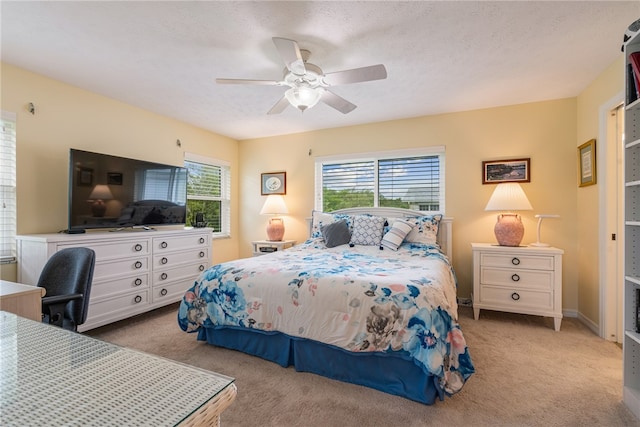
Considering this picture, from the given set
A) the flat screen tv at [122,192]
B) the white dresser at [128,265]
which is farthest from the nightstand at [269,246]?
the flat screen tv at [122,192]

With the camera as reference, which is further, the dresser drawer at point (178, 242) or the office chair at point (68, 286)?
the dresser drawer at point (178, 242)

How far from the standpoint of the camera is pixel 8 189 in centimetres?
263

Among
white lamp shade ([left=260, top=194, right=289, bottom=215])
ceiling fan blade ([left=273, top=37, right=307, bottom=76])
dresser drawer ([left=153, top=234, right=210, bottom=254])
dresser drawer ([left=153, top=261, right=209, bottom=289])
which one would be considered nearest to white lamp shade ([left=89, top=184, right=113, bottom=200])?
dresser drawer ([left=153, top=234, right=210, bottom=254])

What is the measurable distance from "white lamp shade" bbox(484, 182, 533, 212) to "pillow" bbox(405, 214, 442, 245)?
1.99ft

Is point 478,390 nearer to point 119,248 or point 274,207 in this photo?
point 119,248

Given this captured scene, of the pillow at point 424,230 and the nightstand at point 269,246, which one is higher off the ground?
the pillow at point 424,230

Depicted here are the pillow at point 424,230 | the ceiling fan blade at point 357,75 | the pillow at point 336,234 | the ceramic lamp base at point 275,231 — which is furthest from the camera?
the ceramic lamp base at point 275,231

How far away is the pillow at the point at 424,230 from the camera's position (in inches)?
134

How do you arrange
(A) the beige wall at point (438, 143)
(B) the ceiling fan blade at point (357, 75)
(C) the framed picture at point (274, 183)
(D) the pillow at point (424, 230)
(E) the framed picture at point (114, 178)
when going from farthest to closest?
1. (C) the framed picture at point (274, 183)
2. (D) the pillow at point (424, 230)
3. (E) the framed picture at point (114, 178)
4. (A) the beige wall at point (438, 143)
5. (B) the ceiling fan blade at point (357, 75)

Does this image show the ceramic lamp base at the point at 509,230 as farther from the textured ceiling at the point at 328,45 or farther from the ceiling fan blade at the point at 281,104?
the ceiling fan blade at the point at 281,104

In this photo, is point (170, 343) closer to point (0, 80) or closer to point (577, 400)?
point (0, 80)

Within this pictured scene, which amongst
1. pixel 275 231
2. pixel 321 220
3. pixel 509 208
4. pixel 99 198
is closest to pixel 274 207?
pixel 275 231

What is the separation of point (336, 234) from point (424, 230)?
1024 mm

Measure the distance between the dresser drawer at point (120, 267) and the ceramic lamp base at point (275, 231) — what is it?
178 cm
